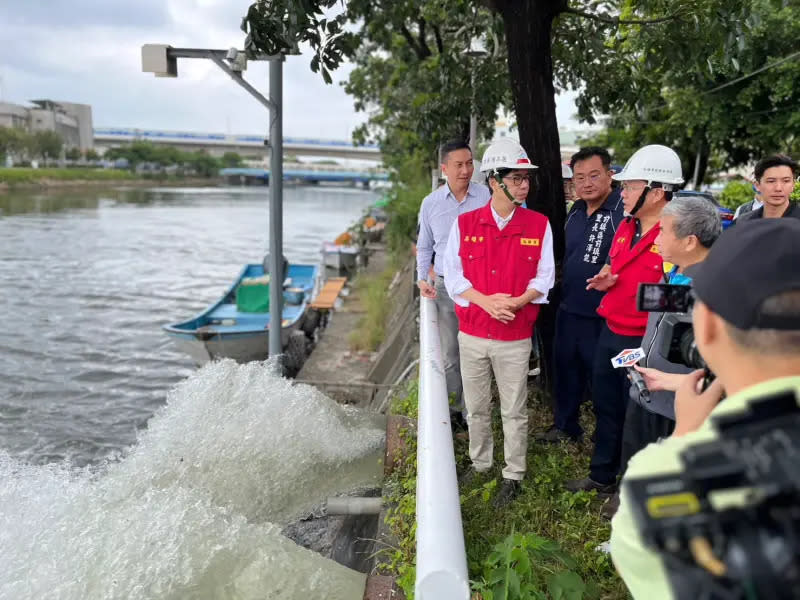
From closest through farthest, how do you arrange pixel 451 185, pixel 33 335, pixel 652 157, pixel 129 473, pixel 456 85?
pixel 652 157, pixel 129 473, pixel 451 185, pixel 456 85, pixel 33 335

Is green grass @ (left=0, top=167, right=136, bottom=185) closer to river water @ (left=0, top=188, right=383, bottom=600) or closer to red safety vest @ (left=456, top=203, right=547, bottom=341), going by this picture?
river water @ (left=0, top=188, right=383, bottom=600)

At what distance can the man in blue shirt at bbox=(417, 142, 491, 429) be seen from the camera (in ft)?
14.0

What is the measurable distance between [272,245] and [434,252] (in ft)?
8.21

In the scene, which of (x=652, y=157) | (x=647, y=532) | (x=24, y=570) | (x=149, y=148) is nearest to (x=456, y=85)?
(x=652, y=157)

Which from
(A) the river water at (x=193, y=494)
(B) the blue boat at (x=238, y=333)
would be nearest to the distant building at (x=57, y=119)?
(B) the blue boat at (x=238, y=333)

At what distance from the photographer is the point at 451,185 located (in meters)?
4.38

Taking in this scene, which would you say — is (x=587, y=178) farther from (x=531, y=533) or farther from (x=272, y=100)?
(x=272, y=100)

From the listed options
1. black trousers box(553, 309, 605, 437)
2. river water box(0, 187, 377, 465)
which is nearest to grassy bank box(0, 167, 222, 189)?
river water box(0, 187, 377, 465)

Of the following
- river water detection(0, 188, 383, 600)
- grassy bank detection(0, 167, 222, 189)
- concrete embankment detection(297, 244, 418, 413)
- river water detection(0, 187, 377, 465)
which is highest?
grassy bank detection(0, 167, 222, 189)

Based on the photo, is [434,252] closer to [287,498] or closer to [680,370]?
[287,498]

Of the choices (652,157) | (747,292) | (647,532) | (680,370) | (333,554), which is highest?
(652,157)

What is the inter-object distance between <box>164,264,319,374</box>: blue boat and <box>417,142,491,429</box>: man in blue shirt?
18.9 ft

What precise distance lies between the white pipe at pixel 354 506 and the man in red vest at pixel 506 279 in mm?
649

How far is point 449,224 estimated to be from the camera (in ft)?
14.7
